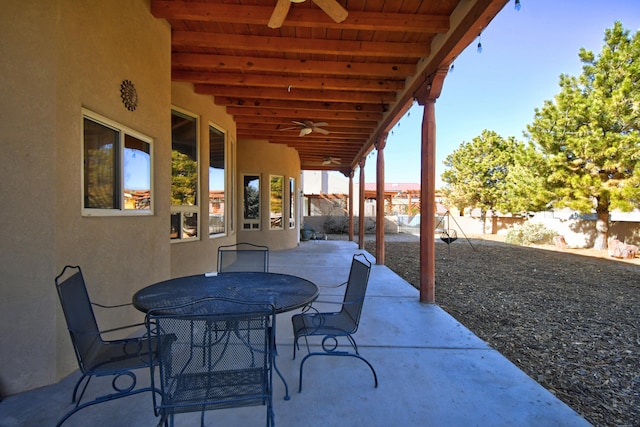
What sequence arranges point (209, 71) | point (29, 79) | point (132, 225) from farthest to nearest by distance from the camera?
point (209, 71), point (132, 225), point (29, 79)

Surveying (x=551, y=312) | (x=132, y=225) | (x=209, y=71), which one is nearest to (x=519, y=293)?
(x=551, y=312)

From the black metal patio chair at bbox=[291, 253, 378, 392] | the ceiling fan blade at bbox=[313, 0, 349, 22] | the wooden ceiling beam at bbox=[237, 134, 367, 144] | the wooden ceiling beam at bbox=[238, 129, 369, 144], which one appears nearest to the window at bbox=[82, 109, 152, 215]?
the black metal patio chair at bbox=[291, 253, 378, 392]

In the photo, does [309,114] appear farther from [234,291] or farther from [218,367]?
[218,367]

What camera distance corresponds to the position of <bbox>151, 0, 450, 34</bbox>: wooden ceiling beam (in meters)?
3.21

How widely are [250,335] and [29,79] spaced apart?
218cm

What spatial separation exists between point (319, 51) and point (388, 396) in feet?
11.9

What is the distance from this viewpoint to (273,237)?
9.19 metres

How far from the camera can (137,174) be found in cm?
316

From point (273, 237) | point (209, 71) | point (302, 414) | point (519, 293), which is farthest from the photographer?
point (273, 237)

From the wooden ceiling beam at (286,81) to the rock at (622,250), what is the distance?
8.46 metres

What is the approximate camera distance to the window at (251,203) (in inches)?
346

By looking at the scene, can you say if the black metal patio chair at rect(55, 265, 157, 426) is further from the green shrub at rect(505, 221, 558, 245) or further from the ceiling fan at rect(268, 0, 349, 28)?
the green shrub at rect(505, 221, 558, 245)

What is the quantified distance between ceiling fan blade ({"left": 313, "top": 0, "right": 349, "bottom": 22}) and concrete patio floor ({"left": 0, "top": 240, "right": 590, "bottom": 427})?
293cm

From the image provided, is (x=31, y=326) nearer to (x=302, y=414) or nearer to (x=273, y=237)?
(x=302, y=414)
